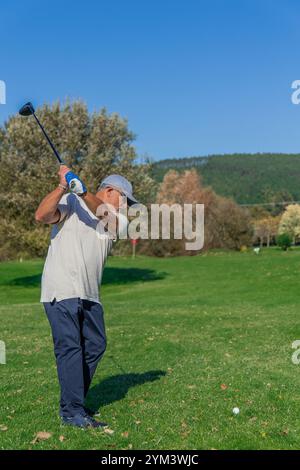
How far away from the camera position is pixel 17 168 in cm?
3059

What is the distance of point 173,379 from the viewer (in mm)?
8938

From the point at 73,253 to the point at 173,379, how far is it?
11.6 feet

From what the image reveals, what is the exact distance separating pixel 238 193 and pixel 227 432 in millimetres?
149958

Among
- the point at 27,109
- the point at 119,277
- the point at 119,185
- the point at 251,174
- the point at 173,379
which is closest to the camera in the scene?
the point at 119,185

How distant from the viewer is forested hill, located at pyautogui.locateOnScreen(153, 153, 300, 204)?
495 feet

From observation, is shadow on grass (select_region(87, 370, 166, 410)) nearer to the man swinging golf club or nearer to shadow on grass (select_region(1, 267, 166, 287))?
the man swinging golf club

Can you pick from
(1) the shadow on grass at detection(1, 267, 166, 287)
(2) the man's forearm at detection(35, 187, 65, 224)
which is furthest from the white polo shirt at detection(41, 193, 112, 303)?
(1) the shadow on grass at detection(1, 267, 166, 287)

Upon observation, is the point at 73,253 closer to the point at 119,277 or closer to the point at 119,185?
the point at 119,185

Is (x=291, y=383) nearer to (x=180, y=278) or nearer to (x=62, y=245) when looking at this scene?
(x=62, y=245)

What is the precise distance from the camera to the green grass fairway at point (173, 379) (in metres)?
6.10

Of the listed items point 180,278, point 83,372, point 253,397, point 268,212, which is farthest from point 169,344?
point 268,212

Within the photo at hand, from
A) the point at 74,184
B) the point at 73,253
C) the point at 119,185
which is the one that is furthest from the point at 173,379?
the point at 74,184

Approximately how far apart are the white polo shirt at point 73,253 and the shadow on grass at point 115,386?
6.06 ft

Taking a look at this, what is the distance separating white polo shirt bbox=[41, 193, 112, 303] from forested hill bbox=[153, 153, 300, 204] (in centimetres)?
13750
